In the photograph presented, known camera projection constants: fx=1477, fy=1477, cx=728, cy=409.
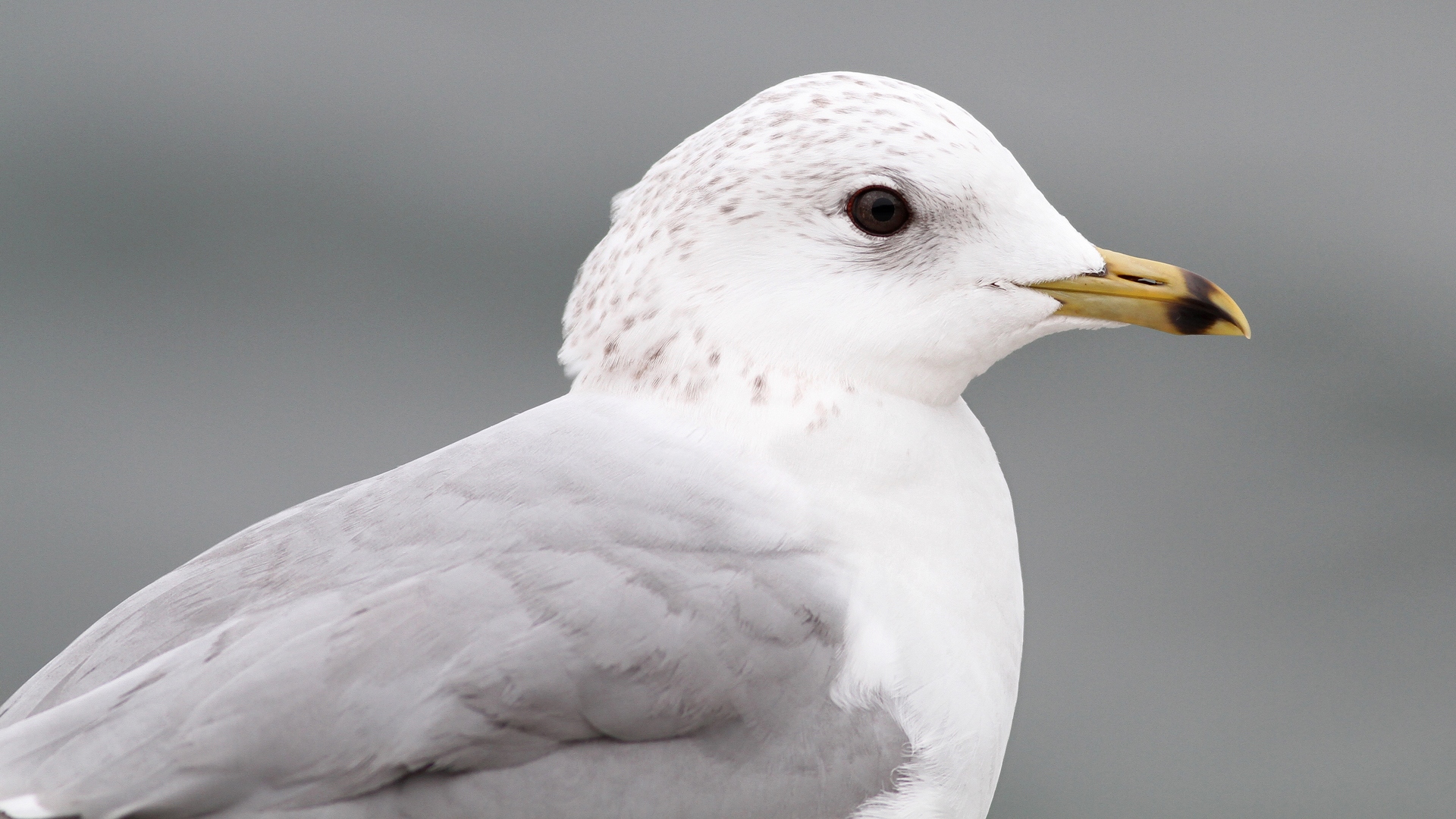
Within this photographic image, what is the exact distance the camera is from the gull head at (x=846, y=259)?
1.33m

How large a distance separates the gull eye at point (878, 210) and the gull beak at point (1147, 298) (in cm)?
14

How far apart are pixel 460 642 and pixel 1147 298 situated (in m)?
0.71

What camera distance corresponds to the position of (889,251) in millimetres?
1348

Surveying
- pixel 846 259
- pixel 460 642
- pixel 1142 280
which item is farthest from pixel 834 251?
pixel 460 642

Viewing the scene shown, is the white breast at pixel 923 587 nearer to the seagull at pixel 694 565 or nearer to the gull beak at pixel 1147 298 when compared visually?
the seagull at pixel 694 565

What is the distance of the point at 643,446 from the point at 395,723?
34 centimetres

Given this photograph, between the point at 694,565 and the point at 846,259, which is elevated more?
the point at 846,259

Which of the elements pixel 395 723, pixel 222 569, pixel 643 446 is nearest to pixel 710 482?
pixel 643 446

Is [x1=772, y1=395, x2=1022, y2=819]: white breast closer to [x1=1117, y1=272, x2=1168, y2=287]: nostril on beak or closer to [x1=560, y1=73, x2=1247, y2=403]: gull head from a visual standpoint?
[x1=560, y1=73, x2=1247, y2=403]: gull head

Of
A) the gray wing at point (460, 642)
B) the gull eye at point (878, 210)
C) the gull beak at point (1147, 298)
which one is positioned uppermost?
the gull eye at point (878, 210)

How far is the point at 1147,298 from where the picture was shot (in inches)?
54.9

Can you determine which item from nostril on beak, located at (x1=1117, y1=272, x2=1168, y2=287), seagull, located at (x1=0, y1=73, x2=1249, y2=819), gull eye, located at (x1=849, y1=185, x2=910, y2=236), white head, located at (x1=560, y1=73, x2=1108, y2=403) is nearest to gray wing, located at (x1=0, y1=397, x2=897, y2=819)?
seagull, located at (x1=0, y1=73, x2=1249, y2=819)

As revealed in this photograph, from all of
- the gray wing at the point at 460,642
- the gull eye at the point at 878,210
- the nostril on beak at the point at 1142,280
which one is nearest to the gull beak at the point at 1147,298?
the nostril on beak at the point at 1142,280

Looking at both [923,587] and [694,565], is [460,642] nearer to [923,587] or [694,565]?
[694,565]
